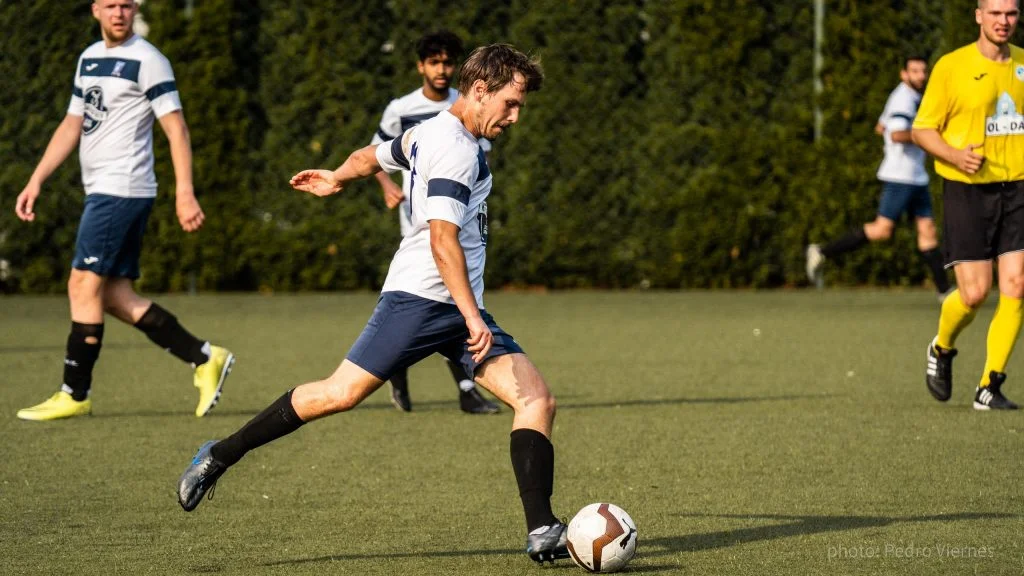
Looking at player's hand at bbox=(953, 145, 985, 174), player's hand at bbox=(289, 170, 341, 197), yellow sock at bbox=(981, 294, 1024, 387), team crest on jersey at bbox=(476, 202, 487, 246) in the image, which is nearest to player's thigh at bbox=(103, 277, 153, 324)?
player's hand at bbox=(289, 170, 341, 197)

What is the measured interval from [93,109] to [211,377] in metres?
1.52

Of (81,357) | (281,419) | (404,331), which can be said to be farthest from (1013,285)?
(81,357)

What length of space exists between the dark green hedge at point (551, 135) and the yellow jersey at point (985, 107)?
25.6ft

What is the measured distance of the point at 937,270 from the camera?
13.7 metres

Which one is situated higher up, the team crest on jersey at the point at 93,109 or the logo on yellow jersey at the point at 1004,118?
the team crest on jersey at the point at 93,109

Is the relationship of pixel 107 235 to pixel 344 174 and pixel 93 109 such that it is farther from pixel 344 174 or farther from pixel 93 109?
pixel 344 174

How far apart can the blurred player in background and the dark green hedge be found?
7424 millimetres

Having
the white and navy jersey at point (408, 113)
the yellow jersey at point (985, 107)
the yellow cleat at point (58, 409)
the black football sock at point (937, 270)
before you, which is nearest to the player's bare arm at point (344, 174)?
the white and navy jersey at point (408, 113)

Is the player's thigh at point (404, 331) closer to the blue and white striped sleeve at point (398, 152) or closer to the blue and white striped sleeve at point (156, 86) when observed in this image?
the blue and white striped sleeve at point (398, 152)

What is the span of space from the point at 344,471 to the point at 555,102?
32.9 ft

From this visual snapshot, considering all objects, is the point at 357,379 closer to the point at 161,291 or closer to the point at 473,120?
the point at 473,120

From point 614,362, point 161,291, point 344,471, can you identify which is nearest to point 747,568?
point 344,471

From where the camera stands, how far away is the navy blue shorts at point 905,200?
44.4 ft

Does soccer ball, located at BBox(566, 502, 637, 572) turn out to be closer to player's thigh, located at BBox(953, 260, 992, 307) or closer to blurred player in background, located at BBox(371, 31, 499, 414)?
blurred player in background, located at BBox(371, 31, 499, 414)
